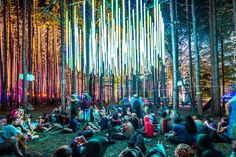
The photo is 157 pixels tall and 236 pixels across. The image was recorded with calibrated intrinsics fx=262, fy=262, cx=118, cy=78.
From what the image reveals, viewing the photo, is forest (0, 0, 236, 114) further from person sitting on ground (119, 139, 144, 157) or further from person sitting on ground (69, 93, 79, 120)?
person sitting on ground (119, 139, 144, 157)

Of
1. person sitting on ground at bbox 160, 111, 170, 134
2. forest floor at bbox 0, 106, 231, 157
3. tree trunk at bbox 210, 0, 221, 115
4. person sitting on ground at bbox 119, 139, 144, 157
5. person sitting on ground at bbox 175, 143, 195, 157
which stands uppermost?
tree trunk at bbox 210, 0, 221, 115

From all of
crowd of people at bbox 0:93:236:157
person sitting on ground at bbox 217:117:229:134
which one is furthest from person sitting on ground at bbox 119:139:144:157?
person sitting on ground at bbox 217:117:229:134

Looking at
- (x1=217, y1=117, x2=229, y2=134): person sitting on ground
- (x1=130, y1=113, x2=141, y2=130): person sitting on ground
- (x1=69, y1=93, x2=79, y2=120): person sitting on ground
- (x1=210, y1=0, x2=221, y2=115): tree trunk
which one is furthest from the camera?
(x1=210, y1=0, x2=221, y2=115): tree trunk

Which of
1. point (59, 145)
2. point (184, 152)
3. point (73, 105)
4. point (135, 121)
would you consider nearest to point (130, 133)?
point (135, 121)

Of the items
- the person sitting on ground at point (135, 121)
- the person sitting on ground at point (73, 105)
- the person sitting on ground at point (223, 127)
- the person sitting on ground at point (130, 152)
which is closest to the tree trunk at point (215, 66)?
the person sitting on ground at point (223, 127)

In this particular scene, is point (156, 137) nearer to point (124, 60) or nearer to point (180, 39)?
point (124, 60)

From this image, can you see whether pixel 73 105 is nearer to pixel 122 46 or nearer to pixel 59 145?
pixel 122 46

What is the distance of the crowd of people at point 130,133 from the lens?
17.6ft

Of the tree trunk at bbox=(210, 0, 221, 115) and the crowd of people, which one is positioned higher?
the tree trunk at bbox=(210, 0, 221, 115)

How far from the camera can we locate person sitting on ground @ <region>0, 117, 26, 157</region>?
8.02m

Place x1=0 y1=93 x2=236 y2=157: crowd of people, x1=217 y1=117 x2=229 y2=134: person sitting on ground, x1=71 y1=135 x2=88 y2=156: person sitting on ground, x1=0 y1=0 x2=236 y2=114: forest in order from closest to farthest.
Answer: x1=0 y1=93 x2=236 y2=157: crowd of people < x1=71 y1=135 x2=88 y2=156: person sitting on ground < x1=217 y1=117 x2=229 y2=134: person sitting on ground < x1=0 y1=0 x2=236 y2=114: forest

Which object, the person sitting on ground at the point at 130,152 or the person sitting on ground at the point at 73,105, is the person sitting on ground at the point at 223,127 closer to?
the person sitting on ground at the point at 130,152

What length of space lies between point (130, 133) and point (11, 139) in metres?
4.66

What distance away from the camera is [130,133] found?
10.8 m
